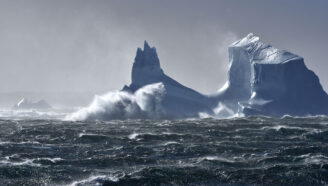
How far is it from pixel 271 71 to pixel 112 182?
74.2 m

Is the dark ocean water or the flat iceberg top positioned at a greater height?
the flat iceberg top

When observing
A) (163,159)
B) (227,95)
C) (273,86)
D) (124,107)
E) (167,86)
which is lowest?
(163,159)

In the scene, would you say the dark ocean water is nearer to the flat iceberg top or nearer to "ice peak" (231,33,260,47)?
the flat iceberg top

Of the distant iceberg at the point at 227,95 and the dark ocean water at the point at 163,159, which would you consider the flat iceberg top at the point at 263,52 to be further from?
the dark ocean water at the point at 163,159

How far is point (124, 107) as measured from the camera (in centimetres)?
9412

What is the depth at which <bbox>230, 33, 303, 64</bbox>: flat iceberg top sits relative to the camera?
9594cm

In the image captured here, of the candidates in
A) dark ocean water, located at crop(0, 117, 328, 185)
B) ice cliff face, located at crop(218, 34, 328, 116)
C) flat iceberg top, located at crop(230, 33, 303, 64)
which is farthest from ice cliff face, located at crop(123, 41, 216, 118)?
dark ocean water, located at crop(0, 117, 328, 185)

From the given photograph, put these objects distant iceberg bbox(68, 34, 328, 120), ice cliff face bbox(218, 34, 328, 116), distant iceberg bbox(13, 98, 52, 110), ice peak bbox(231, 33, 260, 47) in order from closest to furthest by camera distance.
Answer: distant iceberg bbox(68, 34, 328, 120) → ice cliff face bbox(218, 34, 328, 116) → ice peak bbox(231, 33, 260, 47) → distant iceberg bbox(13, 98, 52, 110)

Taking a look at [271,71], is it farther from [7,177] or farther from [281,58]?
[7,177]

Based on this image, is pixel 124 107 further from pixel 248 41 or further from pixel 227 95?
pixel 248 41

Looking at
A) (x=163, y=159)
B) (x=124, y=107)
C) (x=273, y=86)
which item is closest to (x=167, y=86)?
(x=124, y=107)

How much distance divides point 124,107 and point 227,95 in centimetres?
2428

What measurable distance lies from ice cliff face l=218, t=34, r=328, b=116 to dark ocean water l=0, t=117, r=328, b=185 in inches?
1681

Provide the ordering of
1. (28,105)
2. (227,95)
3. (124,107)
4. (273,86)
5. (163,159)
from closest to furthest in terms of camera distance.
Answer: (163,159) → (124,107) → (273,86) → (227,95) → (28,105)
